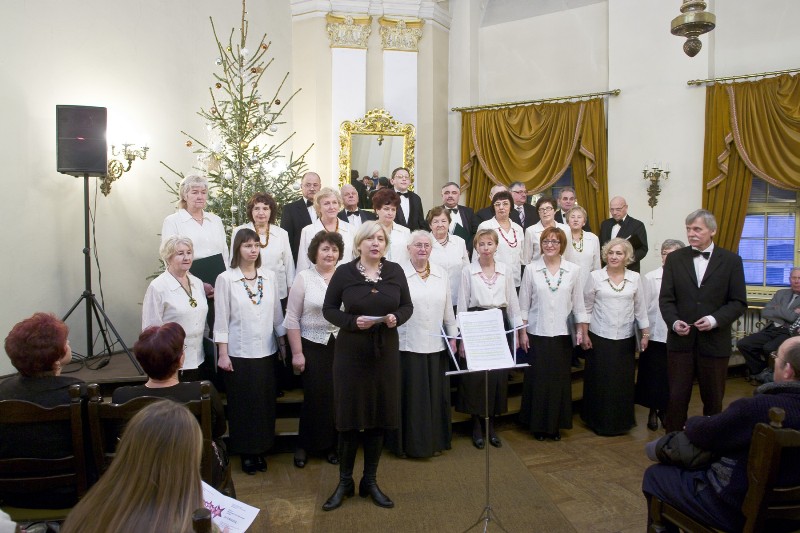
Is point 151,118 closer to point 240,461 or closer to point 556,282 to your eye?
point 240,461

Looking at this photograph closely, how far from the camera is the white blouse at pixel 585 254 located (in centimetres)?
573

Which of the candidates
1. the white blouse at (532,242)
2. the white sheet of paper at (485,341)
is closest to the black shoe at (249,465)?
the white sheet of paper at (485,341)

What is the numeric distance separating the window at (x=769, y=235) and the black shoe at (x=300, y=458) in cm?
646

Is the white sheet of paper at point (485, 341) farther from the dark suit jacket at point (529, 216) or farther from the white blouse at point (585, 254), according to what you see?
the dark suit jacket at point (529, 216)

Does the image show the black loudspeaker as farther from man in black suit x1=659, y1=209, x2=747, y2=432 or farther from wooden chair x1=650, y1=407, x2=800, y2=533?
wooden chair x1=650, y1=407, x2=800, y2=533

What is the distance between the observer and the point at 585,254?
581cm

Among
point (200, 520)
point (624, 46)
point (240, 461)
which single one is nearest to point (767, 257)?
point (624, 46)

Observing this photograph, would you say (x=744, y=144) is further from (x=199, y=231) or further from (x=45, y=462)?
(x=45, y=462)

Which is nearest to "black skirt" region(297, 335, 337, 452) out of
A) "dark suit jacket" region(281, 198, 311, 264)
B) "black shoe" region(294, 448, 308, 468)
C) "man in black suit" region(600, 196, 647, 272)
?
"black shoe" region(294, 448, 308, 468)

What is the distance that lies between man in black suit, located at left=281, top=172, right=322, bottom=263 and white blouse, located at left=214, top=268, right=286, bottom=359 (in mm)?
1188

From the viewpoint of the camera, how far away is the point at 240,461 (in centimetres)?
464

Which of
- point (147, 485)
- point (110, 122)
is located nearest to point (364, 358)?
point (147, 485)

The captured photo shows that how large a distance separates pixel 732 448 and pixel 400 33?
27.2ft

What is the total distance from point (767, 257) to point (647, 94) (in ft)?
8.86
